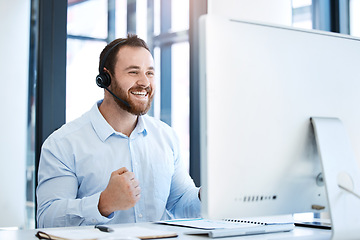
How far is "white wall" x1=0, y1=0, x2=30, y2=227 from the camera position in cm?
321

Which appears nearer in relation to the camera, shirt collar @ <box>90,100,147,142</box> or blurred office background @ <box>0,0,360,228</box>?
shirt collar @ <box>90,100,147,142</box>

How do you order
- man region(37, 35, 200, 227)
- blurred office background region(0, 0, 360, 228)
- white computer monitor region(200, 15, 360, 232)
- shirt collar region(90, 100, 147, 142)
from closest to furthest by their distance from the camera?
white computer monitor region(200, 15, 360, 232) < man region(37, 35, 200, 227) < shirt collar region(90, 100, 147, 142) < blurred office background region(0, 0, 360, 228)

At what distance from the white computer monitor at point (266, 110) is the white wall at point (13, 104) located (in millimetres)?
2505

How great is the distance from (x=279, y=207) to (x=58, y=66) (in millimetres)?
1678

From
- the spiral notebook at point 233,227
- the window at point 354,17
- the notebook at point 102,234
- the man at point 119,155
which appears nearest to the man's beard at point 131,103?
the man at point 119,155

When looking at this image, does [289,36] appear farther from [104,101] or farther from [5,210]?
[5,210]

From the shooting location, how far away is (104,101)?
6.75 feet

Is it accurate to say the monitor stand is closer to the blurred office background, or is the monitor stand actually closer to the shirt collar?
the blurred office background

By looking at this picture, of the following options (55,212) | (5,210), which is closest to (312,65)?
(55,212)

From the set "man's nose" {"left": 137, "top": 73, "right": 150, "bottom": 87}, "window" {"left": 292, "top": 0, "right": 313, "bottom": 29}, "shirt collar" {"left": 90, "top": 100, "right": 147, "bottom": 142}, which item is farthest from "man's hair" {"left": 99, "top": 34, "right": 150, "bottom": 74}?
"window" {"left": 292, "top": 0, "right": 313, "bottom": 29}

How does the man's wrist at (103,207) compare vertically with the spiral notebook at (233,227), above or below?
above

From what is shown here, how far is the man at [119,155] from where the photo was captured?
1.72 m

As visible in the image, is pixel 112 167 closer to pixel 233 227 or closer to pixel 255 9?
pixel 233 227

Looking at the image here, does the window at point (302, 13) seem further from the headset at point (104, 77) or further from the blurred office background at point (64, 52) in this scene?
the headset at point (104, 77)
